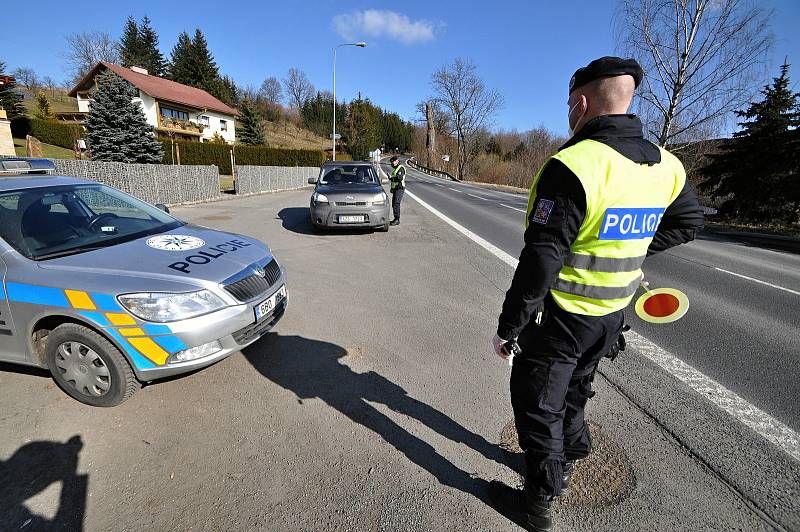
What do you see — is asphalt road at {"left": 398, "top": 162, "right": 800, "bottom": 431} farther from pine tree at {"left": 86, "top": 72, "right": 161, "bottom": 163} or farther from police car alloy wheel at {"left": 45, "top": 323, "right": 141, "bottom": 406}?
pine tree at {"left": 86, "top": 72, "right": 161, "bottom": 163}

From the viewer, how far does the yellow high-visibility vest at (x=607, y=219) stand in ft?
5.02

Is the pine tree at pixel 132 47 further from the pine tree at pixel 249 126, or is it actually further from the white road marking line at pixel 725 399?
the white road marking line at pixel 725 399

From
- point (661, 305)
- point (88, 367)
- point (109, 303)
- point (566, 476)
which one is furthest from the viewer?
point (88, 367)

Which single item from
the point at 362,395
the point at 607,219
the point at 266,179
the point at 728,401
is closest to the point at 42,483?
the point at 362,395

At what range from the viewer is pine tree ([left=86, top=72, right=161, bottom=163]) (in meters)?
18.0

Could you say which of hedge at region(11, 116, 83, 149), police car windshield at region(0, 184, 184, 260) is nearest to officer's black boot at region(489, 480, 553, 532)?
police car windshield at region(0, 184, 184, 260)

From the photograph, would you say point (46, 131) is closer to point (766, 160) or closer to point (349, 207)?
point (349, 207)

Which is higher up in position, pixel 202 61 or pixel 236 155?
pixel 202 61

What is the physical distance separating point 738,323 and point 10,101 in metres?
47.5

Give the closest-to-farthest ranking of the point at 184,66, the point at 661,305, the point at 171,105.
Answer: the point at 661,305 < the point at 171,105 < the point at 184,66

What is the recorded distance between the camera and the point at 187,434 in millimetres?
2494

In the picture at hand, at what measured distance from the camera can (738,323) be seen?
4.56 metres

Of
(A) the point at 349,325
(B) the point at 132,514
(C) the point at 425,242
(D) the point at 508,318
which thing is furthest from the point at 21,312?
(C) the point at 425,242

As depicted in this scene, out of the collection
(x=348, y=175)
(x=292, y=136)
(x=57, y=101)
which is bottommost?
(x=348, y=175)
